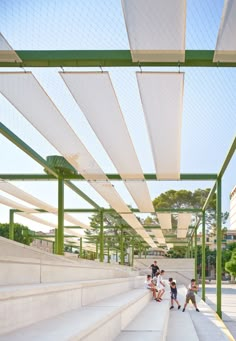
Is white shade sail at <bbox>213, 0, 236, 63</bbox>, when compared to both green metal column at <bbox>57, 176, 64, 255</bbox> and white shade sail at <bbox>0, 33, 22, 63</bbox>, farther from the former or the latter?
green metal column at <bbox>57, 176, 64, 255</bbox>

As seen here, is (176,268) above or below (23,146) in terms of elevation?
below

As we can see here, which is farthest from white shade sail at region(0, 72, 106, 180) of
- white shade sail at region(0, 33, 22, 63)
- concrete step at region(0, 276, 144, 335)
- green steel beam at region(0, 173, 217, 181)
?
concrete step at region(0, 276, 144, 335)

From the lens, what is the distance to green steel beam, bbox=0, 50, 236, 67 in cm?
540

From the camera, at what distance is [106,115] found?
23.7 ft

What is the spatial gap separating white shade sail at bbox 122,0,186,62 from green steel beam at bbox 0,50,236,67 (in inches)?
4.4

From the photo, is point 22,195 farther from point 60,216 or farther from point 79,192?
point 60,216

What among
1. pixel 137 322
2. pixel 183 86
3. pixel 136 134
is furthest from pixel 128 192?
pixel 183 86

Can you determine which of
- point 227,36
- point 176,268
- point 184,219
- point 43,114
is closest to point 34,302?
point 227,36

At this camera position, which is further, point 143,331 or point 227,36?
point 143,331

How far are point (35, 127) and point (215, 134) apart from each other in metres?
3.02

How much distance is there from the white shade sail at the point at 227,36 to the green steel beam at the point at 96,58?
0.37 ft

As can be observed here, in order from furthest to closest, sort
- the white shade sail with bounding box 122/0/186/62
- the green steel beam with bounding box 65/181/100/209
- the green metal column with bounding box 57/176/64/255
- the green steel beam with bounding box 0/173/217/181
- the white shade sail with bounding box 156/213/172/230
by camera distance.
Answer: the white shade sail with bounding box 156/213/172/230 → the green steel beam with bounding box 65/181/100/209 → the green steel beam with bounding box 0/173/217/181 → the green metal column with bounding box 57/176/64/255 → the white shade sail with bounding box 122/0/186/62

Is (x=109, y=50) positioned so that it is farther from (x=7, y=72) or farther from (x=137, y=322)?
(x=137, y=322)

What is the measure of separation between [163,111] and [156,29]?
224cm
